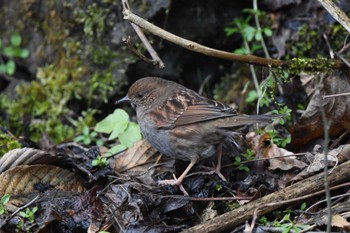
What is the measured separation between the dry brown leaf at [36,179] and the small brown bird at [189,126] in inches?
29.8

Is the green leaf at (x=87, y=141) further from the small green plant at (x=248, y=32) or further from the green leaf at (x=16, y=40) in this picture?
the small green plant at (x=248, y=32)

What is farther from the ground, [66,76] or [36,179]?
[66,76]

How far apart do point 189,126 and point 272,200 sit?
1257 mm

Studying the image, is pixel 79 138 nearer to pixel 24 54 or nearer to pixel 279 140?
pixel 24 54

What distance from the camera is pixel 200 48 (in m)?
4.86

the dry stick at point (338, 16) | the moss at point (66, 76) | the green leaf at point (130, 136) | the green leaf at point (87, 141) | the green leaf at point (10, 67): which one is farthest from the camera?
the green leaf at point (10, 67)

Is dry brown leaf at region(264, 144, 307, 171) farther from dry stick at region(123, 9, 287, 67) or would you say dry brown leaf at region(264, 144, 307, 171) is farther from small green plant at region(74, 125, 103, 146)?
A: small green plant at region(74, 125, 103, 146)

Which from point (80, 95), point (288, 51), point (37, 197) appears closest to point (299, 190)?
point (37, 197)

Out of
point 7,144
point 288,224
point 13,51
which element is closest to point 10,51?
point 13,51

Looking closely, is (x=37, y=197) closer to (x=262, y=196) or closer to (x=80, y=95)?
(x=262, y=196)

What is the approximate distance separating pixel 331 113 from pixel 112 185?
1899 mm

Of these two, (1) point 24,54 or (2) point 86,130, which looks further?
(1) point 24,54

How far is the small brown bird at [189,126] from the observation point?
16.4ft

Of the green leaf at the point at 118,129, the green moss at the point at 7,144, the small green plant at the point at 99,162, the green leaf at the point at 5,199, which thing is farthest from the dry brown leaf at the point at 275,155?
the green moss at the point at 7,144
